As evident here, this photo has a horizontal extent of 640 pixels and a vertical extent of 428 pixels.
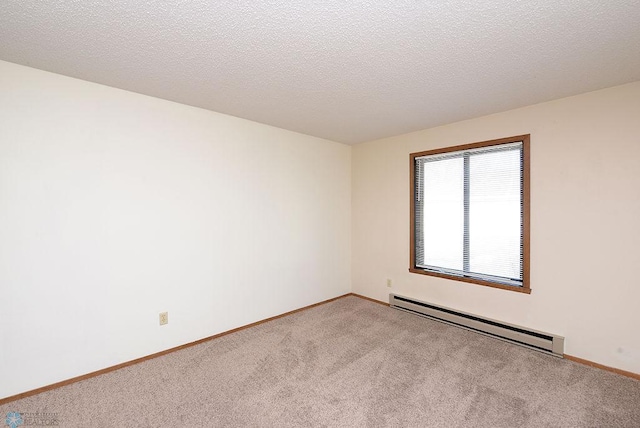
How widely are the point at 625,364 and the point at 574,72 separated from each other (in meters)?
2.43

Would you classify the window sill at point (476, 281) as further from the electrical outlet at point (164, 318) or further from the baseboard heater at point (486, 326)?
the electrical outlet at point (164, 318)

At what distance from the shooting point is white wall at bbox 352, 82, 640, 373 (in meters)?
2.34

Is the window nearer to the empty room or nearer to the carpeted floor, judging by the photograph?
the empty room

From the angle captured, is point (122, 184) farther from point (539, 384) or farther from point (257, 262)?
point (539, 384)

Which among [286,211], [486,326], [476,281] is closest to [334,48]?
[286,211]

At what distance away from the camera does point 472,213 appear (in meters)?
3.29

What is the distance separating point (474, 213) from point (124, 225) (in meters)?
3.63

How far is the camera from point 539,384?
2189 mm

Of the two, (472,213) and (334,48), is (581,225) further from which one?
(334,48)

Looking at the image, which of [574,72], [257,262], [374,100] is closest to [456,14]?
[374,100]

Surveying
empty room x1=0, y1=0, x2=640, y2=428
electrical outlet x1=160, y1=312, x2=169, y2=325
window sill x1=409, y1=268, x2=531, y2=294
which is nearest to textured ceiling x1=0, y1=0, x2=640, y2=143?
empty room x1=0, y1=0, x2=640, y2=428

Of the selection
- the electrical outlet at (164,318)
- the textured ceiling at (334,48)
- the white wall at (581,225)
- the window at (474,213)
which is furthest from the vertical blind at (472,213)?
the electrical outlet at (164,318)

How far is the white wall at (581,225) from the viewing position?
2340 millimetres

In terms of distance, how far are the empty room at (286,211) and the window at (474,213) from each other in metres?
0.03
